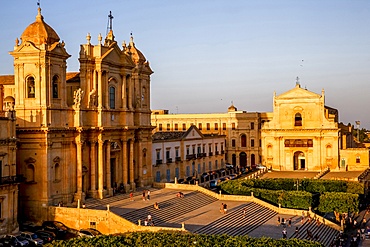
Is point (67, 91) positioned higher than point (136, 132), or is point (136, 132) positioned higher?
point (67, 91)

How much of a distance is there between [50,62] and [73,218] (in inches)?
497

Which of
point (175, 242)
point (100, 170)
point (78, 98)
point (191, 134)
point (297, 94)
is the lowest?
point (175, 242)

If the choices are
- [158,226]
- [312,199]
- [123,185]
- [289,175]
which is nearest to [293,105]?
[289,175]

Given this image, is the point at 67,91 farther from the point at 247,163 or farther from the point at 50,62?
the point at 247,163

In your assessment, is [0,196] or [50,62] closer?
[0,196]

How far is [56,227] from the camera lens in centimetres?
3903

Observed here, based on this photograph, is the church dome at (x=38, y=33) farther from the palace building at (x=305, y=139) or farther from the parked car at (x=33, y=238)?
the palace building at (x=305, y=139)

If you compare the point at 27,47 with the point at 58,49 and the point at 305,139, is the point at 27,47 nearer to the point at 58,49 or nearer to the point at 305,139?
the point at 58,49

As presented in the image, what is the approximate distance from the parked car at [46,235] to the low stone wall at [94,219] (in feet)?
8.45

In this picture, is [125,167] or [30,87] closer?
[30,87]

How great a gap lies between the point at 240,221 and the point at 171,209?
19.8 feet

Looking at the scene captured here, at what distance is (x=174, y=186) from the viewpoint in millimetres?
54781

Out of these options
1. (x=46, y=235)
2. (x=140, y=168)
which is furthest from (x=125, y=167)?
(x=46, y=235)

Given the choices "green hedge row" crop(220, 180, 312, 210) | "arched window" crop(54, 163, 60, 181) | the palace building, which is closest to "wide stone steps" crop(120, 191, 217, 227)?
"green hedge row" crop(220, 180, 312, 210)
